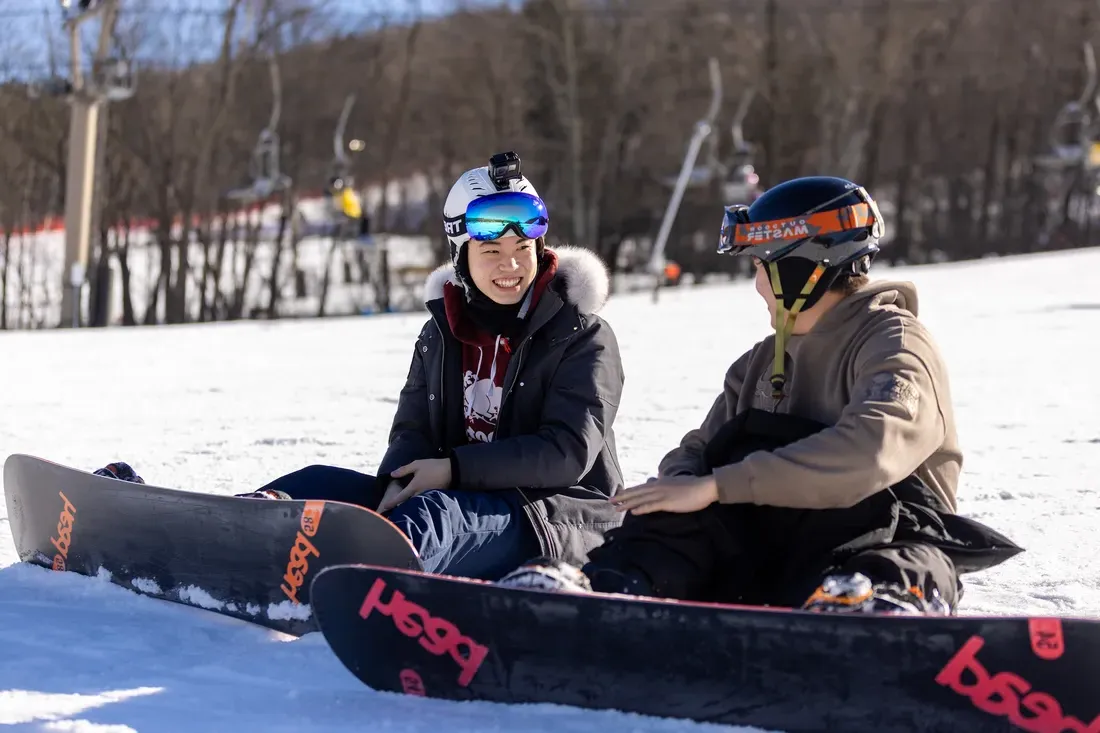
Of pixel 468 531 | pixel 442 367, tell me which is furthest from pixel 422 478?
pixel 442 367

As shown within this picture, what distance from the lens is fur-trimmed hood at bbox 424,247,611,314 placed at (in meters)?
3.21

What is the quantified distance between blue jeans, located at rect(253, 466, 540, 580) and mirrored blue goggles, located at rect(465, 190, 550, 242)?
63cm

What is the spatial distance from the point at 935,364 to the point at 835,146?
35522 mm

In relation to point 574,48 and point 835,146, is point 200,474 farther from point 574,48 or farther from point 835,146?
point 835,146

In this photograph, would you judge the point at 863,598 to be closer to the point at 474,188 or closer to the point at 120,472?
the point at 474,188

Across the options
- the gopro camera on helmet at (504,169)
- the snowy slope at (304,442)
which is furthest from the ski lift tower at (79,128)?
the gopro camera on helmet at (504,169)

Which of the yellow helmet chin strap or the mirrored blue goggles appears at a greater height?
the mirrored blue goggles

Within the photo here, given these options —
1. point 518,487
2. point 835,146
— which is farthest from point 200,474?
point 835,146

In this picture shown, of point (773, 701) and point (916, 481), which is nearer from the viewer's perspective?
point (773, 701)

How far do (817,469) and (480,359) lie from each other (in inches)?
44.0

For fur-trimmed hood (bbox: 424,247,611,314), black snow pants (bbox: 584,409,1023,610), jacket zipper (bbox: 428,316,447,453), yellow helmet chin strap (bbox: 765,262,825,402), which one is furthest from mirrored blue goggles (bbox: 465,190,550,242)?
black snow pants (bbox: 584,409,1023,610)

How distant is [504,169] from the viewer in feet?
10.7

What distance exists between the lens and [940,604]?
7.84ft

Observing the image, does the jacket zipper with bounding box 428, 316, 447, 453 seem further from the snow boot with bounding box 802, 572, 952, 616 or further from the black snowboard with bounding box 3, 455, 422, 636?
the snow boot with bounding box 802, 572, 952, 616
